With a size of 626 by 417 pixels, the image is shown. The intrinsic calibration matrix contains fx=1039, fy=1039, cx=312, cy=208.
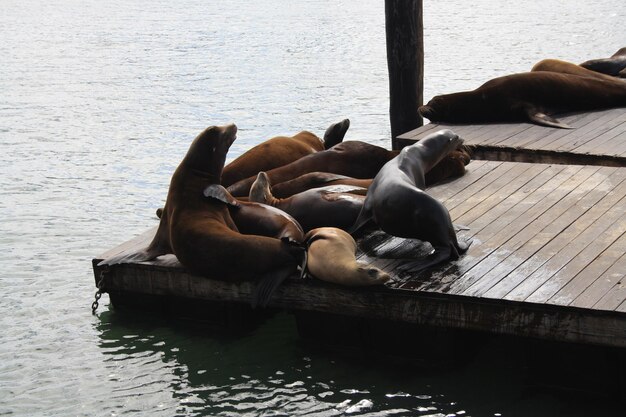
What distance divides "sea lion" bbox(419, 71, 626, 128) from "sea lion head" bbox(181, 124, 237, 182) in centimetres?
306

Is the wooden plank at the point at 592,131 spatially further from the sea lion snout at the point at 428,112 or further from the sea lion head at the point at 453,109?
the sea lion snout at the point at 428,112

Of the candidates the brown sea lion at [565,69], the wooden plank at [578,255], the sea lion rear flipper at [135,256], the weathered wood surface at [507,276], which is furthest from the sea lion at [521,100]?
the sea lion rear flipper at [135,256]

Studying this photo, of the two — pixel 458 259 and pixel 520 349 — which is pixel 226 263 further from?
pixel 520 349

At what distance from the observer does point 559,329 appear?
453 centimetres

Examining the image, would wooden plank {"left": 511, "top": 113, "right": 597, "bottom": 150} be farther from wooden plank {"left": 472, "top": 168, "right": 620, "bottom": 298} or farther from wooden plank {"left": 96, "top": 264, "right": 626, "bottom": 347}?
wooden plank {"left": 96, "top": 264, "right": 626, "bottom": 347}

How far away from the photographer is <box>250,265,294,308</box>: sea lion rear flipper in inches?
203

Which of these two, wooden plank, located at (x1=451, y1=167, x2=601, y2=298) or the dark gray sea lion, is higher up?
the dark gray sea lion

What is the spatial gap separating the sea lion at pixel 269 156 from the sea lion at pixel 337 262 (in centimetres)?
150

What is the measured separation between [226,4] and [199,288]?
25816 millimetres

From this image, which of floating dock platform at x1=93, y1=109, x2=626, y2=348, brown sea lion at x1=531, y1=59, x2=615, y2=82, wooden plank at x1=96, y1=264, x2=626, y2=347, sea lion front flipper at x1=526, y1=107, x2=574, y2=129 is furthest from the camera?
brown sea lion at x1=531, y1=59, x2=615, y2=82

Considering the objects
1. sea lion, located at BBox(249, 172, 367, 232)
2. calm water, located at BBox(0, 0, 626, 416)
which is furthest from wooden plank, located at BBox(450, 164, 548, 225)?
calm water, located at BBox(0, 0, 626, 416)

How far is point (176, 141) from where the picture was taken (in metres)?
11.6

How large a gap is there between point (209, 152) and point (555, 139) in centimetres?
296

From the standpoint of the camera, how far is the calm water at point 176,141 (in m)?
4.97
